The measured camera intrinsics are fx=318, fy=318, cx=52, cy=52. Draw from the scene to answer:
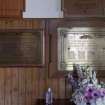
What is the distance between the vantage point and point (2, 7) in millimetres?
2646

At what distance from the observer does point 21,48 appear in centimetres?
267

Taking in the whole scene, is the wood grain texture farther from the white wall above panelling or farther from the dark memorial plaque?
the dark memorial plaque

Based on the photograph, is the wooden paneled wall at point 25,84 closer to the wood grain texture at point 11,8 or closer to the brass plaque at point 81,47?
the wood grain texture at point 11,8

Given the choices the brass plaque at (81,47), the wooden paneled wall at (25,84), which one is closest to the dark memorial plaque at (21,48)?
the wooden paneled wall at (25,84)

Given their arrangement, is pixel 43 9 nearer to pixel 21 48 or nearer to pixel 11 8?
pixel 11 8

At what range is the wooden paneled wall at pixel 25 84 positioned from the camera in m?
2.63

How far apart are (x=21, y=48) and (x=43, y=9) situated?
1.23ft

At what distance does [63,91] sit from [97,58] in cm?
39

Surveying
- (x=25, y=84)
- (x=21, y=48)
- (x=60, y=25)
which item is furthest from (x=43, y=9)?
(x=25, y=84)

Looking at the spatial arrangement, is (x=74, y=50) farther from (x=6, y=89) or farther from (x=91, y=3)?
(x=6, y=89)

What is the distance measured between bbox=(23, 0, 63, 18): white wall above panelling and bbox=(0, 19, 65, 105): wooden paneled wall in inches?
2.5

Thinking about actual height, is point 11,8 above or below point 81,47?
above

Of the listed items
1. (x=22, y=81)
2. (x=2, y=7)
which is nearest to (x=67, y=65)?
(x=22, y=81)

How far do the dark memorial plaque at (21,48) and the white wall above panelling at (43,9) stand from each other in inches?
5.9
